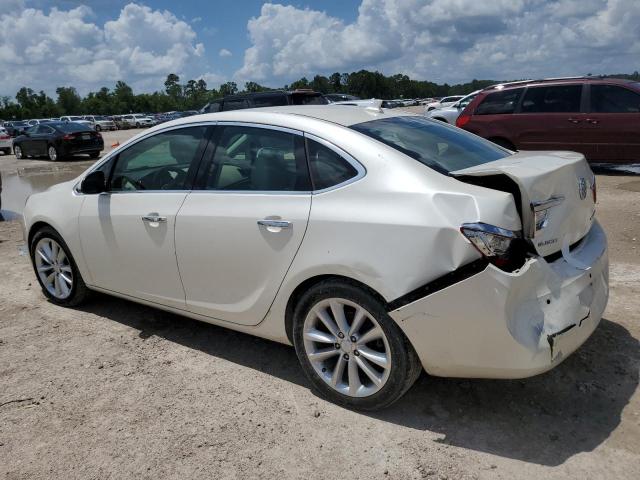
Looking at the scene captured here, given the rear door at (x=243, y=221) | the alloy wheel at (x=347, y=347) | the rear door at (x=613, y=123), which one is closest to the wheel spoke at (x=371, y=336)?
the alloy wheel at (x=347, y=347)

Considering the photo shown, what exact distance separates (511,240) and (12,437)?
2810mm

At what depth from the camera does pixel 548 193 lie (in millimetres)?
2711

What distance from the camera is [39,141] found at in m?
21.4

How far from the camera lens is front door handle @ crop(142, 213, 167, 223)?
3.65 metres

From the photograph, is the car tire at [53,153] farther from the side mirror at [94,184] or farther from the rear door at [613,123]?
the side mirror at [94,184]

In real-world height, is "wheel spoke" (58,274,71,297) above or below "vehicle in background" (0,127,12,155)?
below

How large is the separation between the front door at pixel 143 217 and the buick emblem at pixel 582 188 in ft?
7.46

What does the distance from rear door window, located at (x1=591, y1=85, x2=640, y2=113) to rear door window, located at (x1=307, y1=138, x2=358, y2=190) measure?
8658mm

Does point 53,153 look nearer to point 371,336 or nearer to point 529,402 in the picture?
point 371,336

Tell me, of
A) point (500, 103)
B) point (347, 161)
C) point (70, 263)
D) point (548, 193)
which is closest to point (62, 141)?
point (500, 103)

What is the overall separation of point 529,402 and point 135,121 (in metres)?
60.6

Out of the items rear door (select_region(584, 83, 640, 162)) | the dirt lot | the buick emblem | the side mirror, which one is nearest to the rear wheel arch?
the dirt lot

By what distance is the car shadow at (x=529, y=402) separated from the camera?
270 cm

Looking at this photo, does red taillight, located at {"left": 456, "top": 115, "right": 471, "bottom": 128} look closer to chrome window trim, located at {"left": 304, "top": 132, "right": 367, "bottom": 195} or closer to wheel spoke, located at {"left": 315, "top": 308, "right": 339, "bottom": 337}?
chrome window trim, located at {"left": 304, "top": 132, "right": 367, "bottom": 195}
